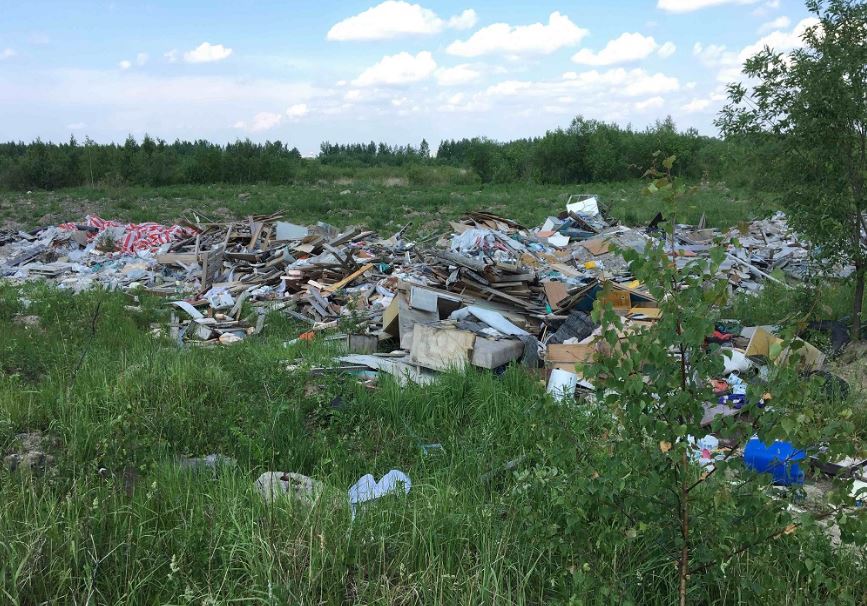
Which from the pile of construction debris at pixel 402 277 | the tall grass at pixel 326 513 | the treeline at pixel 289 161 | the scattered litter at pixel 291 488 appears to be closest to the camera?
the tall grass at pixel 326 513

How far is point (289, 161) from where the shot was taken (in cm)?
4762

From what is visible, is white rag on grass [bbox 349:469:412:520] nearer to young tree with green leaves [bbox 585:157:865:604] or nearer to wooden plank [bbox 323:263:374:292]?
young tree with green leaves [bbox 585:157:865:604]

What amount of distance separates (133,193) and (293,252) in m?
22.3

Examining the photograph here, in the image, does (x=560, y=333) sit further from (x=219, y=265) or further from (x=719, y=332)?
(x=219, y=265)

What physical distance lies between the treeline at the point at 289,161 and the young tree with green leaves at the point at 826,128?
99.6 feet

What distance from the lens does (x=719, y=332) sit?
777 cm

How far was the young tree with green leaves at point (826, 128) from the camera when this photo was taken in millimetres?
7277

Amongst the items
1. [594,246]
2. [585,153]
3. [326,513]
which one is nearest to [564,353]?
[326,513]

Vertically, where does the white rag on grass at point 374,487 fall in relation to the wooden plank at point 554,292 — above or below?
below

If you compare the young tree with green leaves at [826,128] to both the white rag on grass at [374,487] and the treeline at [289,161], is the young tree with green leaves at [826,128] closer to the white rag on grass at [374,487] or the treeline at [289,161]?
the white rag on grass at [374,487]

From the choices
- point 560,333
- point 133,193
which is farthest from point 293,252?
point 133,193

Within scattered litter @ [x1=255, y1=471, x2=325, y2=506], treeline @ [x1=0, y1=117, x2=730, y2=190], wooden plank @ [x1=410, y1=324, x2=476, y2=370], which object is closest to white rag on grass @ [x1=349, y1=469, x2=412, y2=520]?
scattered litter @ [x1=255, y1=471, x2=325, y2=506]

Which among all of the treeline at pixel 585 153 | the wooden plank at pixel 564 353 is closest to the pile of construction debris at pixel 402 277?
the wooden plank at pixel 564 353

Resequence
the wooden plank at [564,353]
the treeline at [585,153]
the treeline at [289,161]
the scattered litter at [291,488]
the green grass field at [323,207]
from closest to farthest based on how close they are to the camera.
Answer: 1. the scattered litter at [291,488]
2. the wooden plank at [564,353]
3. the green grass field at [323,207]
4. the treeline at [289,161]
5. the treeline at [585,153]
